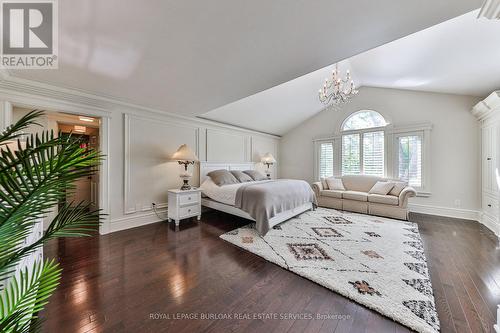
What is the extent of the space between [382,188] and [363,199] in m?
0.50

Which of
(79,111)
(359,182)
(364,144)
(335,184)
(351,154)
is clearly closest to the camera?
(79,111)

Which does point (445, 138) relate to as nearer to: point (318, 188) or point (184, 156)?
point (318, 188)

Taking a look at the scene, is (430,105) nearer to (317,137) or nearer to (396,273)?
(317,137)

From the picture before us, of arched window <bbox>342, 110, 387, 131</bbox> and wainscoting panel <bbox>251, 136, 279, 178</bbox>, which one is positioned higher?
arched window <bbox>342, 110, 387, 131</bbox>

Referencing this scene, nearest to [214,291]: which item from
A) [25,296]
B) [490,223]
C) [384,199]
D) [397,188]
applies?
[25,296]

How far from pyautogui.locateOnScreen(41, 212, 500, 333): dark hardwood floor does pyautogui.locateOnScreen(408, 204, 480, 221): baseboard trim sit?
4.78 ft

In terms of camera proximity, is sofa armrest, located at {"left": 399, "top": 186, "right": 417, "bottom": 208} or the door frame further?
sofa armrest, located at {"left": 399, "top": 186, "right": 417, "bottom": 208}

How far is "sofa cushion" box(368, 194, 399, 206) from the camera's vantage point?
11.9ft

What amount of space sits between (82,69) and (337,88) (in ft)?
12.0

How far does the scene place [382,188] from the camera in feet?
13.2

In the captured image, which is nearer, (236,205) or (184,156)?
(236,205)

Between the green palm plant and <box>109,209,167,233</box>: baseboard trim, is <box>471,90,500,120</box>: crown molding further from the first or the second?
<box>109,209,167,233</box>: baseboard trim

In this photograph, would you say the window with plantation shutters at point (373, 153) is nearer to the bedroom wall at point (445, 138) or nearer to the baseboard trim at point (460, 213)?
the bedroom wall at point (445, 138)

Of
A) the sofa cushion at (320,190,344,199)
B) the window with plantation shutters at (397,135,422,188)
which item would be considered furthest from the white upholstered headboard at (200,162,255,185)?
the window with plantation shutters at (397,135,422,188)
